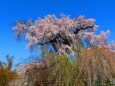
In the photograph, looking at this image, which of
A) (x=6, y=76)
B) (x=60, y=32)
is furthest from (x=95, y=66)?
(x=60, y=32)

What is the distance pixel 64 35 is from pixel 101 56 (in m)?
10.8

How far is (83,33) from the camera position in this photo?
28297 mm

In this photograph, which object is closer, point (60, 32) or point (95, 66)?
point (95, 66)

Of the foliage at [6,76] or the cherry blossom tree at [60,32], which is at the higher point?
the cherry blossom tree at [60,32]

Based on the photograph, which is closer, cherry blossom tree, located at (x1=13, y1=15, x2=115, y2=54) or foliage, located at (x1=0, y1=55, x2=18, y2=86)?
foliage, located at (x1=0, y1=55, x2=18, y2=86)

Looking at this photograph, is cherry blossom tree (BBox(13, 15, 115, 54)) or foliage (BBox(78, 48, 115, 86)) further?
cherry blossom tree (BBox(13, 15, 115, 54))

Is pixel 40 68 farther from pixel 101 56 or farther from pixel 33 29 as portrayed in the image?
pixel 33 29

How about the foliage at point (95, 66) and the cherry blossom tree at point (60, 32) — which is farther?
the cherry blossom tree at point (60, 32)

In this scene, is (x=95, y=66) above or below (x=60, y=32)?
below

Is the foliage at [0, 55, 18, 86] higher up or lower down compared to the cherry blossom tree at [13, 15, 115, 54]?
lower down

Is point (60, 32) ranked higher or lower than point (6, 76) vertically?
higher

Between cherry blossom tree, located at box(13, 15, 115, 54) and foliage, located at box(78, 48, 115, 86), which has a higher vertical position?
cherry blossom tree, located at box(13, 15, 115, 54)

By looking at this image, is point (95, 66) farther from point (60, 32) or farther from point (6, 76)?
point (60, 32)

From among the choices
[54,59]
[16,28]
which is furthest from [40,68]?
[16,28]
